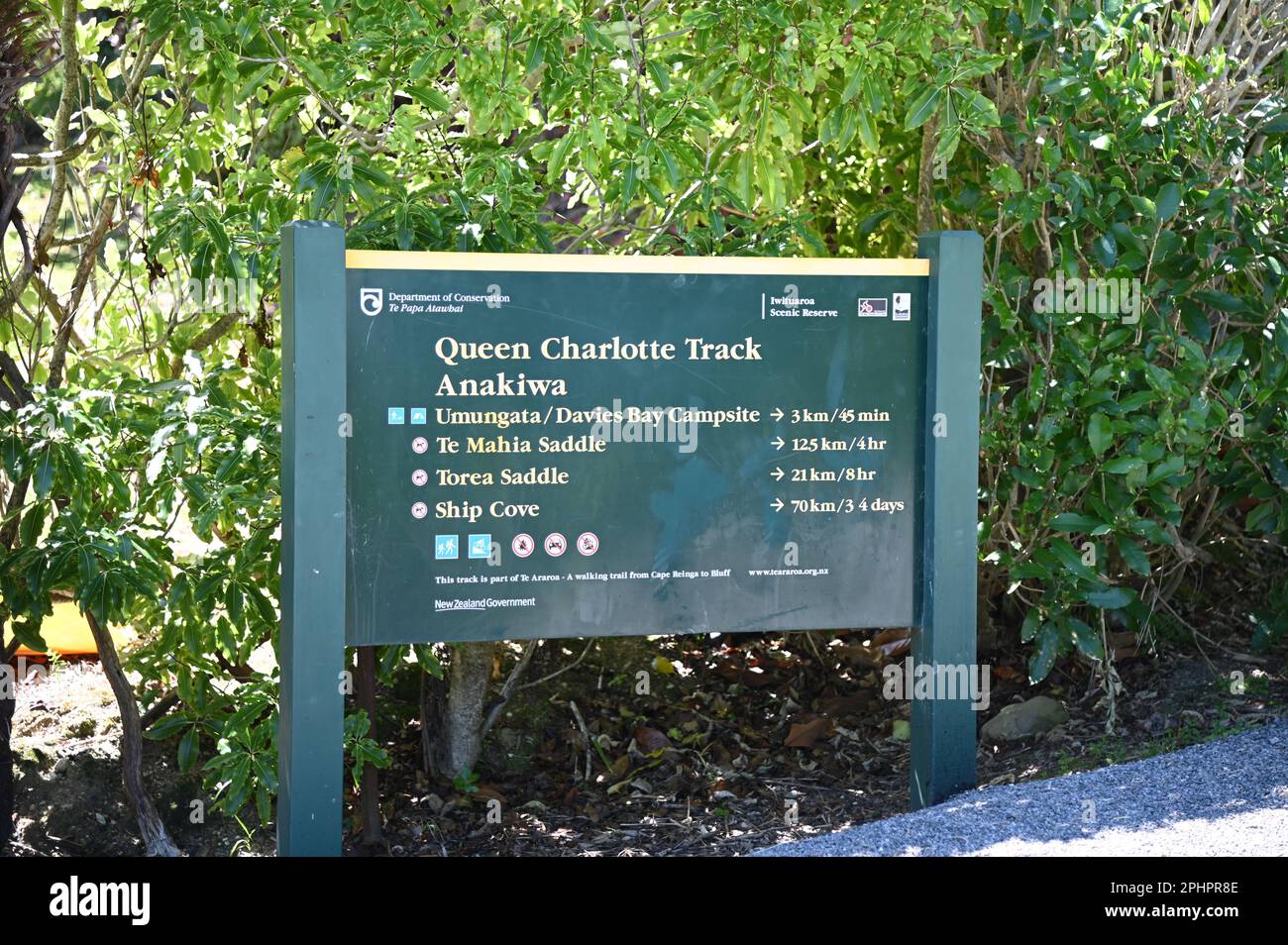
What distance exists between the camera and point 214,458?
16.4ft

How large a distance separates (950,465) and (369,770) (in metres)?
2.46

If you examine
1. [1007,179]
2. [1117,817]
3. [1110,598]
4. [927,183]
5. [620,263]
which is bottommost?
[1117,817]

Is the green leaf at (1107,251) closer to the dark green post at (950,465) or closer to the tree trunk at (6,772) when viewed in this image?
the dark green post at (950,465)

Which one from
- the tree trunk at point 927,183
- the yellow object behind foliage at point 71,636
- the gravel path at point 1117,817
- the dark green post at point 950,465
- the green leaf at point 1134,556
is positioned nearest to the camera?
the gravel path at point 1117,817

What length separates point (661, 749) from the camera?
632 centimetres

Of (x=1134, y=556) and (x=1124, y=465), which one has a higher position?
(x=1124, y=465)

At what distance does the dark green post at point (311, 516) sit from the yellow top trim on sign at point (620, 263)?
5.6 inches

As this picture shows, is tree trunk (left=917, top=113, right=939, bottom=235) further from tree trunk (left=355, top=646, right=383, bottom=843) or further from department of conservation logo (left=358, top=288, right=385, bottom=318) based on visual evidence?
tree trunk (left=355, top=646, right=383, bottom=843)

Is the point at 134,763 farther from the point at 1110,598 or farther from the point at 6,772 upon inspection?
the point at 1110,598

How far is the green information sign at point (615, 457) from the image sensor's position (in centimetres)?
412

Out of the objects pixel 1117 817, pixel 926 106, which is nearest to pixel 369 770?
pixel 1117 817

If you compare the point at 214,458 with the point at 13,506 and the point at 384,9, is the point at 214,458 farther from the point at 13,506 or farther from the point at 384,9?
the point at 384,9

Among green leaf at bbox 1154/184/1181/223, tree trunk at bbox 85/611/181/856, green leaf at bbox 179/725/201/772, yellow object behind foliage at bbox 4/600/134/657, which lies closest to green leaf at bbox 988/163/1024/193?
green leaf at bbox 1154/184/1181/223

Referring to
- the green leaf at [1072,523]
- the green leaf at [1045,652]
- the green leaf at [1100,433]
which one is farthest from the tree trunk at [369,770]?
the green leaf at [1100,433]
